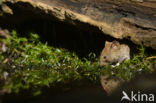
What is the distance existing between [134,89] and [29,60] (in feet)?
7.36

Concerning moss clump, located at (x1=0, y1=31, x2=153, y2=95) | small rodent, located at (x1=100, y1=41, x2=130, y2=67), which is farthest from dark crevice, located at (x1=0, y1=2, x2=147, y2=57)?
small rodent, located at (x1=100, y1=41, x2=130, y2=67)

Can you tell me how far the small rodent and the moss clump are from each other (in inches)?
4.1

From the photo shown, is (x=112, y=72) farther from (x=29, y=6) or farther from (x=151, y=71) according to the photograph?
(x=29, y=6)

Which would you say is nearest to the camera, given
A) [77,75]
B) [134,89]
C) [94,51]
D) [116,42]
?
[134,89]

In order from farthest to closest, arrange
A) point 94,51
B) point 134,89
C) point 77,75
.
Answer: point 94,51 → point 77,75 → point 134,89

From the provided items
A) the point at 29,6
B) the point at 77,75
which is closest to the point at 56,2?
the point at 29,6

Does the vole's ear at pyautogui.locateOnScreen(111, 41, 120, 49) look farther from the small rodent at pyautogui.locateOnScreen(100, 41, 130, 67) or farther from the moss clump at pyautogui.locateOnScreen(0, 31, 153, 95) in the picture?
the moss clump at pyautogui.locateOnScreen(0, 31, 153, 95)

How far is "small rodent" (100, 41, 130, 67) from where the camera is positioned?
158 inches

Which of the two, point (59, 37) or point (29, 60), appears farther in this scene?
point (59, 37)

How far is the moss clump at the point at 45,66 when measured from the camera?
3326mm

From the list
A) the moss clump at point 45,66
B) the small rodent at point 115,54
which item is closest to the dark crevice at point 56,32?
the moss clump at point 45,66

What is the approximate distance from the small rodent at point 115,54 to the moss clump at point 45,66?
103 mm

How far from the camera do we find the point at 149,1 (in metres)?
3.79

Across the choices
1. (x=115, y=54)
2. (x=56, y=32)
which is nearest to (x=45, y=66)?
(x=115, y=54)
